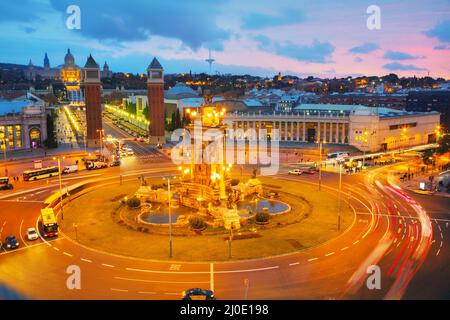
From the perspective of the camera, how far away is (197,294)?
33.3 metres

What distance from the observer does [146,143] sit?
14138 cm

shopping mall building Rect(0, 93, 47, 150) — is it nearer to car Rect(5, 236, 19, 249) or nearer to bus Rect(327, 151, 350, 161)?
car Rect(5, 236, 19, 249)

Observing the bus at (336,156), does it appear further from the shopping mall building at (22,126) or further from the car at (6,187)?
the shopping mall building at (22,126)

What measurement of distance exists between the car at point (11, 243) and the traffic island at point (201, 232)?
5942 mm

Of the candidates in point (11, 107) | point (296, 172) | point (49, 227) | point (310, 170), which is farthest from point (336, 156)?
point (11, 107)

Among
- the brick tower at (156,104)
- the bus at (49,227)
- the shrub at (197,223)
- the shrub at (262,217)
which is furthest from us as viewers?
the brick tower at (156,104)

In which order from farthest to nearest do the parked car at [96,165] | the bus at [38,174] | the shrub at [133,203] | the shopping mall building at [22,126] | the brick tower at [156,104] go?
1. the brick tower at [156,104]
2. the shopping mall building at [22,126]
3. the parked car at [96,165]
4. the bus at [38,174]
5. the shrub at [133,203]

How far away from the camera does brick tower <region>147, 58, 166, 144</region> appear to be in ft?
461

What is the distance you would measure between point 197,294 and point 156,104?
115 metres

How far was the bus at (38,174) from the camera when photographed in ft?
269

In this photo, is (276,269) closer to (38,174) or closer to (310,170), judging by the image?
(310,170)

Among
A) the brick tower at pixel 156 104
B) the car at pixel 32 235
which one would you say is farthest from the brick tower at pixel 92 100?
the car at pixel 32 235

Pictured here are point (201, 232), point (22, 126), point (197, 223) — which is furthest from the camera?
point (22, 126)
